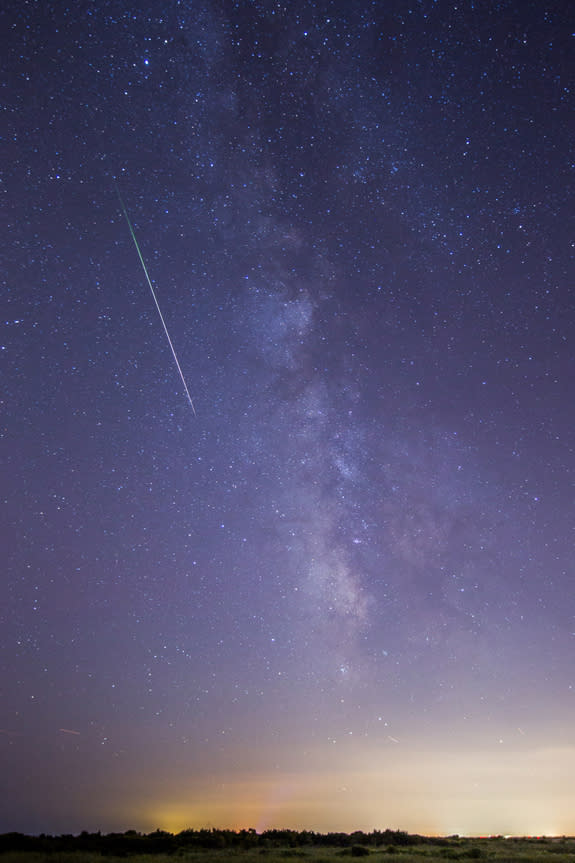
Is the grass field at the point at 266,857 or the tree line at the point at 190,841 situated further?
the tree line at the point at 190,841

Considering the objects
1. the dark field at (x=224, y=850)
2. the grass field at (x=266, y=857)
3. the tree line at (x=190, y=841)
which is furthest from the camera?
the tree line at (x=190, y=841)

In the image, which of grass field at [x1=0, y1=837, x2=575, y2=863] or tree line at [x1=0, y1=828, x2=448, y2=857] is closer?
grass field at [x1=0, y1=837, x2=575, y2=863]

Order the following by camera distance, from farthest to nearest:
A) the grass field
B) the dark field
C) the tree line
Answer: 1. the tree line
2. the dark field
3. the grass field

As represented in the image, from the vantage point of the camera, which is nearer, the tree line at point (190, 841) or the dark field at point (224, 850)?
the dark field at point (224, 850)

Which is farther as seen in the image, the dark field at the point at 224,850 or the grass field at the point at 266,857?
the dark field at the point at 224,850

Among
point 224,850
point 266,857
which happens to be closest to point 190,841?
point 224,850

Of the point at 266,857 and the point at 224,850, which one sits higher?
the point at 266,857

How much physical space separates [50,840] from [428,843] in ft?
63.8

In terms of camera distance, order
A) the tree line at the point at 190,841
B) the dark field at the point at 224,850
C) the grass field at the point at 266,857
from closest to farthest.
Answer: the grass field at the point at 266,857 < the dark field at the point at 224,850 < the tree line at the point at 190,841

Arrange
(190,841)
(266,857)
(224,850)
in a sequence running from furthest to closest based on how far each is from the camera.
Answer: (190,841) < (224,850) < (266,857)

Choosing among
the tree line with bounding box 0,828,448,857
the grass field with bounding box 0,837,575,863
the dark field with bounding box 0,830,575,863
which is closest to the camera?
the grass field with bounding box 0,837,575,863

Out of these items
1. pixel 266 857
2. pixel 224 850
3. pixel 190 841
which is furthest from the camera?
pixel 190 841

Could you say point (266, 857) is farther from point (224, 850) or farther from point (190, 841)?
point (190, 841)

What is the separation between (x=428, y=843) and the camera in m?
29.5
